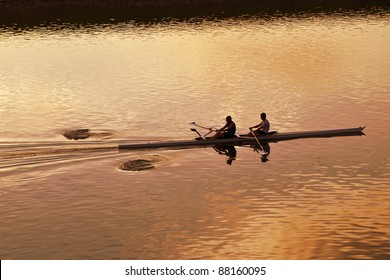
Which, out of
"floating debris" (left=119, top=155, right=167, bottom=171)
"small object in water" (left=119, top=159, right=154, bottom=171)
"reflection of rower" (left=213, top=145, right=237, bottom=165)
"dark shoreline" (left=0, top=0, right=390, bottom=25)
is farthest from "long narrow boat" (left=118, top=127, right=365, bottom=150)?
"dark shoreline" (left=0, top=0, right=390, bottom=25)

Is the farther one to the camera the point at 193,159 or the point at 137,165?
the point at 193,159

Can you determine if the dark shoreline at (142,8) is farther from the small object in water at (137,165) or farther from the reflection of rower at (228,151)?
the small object in water at (137,165)

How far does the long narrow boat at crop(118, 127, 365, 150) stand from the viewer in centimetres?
4606

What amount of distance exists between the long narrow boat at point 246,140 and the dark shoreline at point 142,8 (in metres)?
62.9

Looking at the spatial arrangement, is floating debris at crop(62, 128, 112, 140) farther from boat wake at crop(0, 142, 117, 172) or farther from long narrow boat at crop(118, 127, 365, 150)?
long narrow boat at crop(118, 127, 365, 150)

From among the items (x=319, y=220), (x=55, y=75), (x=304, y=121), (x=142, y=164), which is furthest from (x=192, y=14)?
(x=319, y=220)

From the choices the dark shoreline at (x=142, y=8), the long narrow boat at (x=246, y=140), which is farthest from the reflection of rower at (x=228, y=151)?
the dark shoreline at (x=142, y=8)

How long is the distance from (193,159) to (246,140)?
13.5 ft

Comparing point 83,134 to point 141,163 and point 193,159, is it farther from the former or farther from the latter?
point 193,159

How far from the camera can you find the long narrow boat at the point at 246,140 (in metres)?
46.1

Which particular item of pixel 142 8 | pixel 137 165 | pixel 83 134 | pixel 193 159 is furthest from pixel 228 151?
pixel 142 8

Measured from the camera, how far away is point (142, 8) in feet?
374

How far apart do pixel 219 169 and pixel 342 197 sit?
7.51m

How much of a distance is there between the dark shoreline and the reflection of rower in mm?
63524
